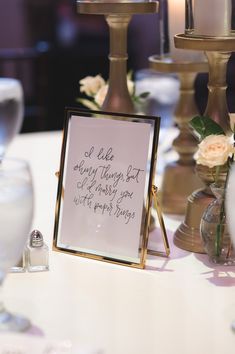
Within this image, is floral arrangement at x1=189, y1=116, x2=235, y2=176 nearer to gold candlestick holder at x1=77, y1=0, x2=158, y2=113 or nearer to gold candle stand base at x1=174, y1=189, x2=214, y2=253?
gold candle stand base at x1=174, y1=189, x2=214, y2=253

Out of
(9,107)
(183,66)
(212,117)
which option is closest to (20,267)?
(9,107)

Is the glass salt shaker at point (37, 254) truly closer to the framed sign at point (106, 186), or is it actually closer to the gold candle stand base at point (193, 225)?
the framed sign at point (106, 186)

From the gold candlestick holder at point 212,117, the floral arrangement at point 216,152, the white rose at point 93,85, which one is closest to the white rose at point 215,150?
the floral arrangement at point 216,152

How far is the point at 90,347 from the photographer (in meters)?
0.85

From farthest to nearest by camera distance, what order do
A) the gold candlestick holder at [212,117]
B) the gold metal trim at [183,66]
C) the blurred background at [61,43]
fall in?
the blurred background at [61,43], the gold metal trim at [183,66], the gold candlestick holder at [212,117]

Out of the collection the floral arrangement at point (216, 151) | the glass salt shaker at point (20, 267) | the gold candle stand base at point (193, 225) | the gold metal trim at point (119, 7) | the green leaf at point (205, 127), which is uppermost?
the gold metal trim at point (119, 7)

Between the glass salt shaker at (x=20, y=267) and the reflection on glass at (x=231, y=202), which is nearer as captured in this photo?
the reflection on glass at (x=231, y=202)

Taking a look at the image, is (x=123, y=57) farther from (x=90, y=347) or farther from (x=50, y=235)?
(x=90, y=347)

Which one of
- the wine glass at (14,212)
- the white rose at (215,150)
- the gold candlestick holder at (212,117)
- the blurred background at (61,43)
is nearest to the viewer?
the wine glass at (14,212)

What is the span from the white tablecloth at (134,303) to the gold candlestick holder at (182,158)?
0.66 ft

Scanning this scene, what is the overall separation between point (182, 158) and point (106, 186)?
12.6 inches

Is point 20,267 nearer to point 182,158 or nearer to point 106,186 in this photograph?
point 106,186

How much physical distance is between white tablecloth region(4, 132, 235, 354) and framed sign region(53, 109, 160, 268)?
3cm

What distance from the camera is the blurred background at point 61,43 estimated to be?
4.69m
